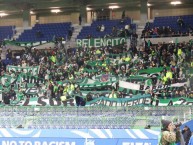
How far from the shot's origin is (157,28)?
36.3m

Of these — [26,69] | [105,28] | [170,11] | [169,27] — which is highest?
[170,11]

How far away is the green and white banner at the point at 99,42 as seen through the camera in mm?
36469

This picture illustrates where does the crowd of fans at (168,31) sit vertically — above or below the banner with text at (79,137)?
above

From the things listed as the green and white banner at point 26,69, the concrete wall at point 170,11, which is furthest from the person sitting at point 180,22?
the green and white banner at point 26,69

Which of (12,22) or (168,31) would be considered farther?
(12,22)

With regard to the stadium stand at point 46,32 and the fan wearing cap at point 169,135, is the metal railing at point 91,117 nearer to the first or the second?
the fan wearing cap at point 169,135

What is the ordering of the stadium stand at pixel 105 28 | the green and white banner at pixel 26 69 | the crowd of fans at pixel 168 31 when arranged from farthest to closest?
the stadium stand at pixel 105 28 < the crowd of fans at pixel 168 31 < the green and white banner at pixel 26 69

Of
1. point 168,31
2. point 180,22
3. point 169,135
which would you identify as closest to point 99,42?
point 168,31

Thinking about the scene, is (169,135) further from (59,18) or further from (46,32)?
(59,18)

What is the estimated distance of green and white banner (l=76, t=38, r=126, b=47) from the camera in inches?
1436

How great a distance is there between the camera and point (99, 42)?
123ft

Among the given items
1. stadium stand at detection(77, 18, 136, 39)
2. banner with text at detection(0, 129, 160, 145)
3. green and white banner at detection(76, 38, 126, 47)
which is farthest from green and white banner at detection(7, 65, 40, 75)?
banner with text at detection(0, 129, 160, 145)

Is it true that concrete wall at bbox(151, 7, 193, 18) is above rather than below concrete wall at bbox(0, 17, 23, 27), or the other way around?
above

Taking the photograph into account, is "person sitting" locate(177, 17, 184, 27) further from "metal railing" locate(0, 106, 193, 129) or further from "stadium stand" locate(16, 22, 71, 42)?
"metal railing" locate(0, 106, 193, 129)
